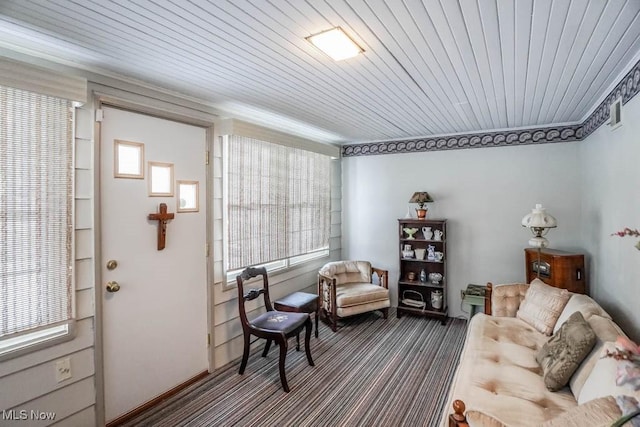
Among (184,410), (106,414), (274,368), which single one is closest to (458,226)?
(274,368)

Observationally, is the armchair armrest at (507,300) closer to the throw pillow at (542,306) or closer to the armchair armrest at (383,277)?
the throw pillow at (542,306)

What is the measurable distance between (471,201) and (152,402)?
162 inches

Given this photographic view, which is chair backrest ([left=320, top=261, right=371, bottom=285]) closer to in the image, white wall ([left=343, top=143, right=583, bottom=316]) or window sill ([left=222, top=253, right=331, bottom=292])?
window sill ([left=222, top=253, right=331, bottom=292])

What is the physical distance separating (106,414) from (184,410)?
0.51 metres

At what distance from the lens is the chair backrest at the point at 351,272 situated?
4465 millimetres

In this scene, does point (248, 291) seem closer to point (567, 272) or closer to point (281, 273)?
point (281, 273)

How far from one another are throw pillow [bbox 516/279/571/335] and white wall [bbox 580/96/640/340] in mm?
380

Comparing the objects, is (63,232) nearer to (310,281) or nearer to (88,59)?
(88,59)

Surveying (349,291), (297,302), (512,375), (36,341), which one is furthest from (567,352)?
(36,341)

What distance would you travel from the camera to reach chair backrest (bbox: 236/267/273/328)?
2.99 meters

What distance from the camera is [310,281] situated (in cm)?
449

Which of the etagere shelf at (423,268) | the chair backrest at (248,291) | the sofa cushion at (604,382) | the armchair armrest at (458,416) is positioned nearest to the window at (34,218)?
the chair backrest at (248,291)

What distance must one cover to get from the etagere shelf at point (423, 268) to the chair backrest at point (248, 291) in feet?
6.70

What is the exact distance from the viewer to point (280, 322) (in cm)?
291
